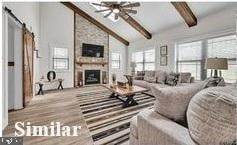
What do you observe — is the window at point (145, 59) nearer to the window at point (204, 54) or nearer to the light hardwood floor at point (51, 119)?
the window at point (204, 54)

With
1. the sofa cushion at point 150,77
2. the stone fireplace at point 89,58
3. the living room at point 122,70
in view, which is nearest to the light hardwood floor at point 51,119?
the living room at point 122,70

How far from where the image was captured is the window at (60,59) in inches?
255

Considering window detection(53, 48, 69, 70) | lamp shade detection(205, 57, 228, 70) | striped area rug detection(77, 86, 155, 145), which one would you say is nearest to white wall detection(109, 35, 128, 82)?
window detection(53, 48, 69, 70)

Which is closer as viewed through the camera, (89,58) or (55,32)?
(55,32)

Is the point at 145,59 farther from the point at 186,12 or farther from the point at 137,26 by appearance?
the point at 186,12

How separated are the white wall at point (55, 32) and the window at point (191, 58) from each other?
4.84 metres

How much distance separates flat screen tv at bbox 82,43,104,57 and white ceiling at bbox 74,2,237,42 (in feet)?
4.25

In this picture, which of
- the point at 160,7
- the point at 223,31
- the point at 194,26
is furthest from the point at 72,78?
the point at 223,31

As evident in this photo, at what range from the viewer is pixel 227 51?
4.02 metres

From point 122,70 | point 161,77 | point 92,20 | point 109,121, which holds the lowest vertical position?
point 109,121

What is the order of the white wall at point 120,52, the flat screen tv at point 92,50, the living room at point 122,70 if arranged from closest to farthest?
the living room at point 122,70
the flat screen tv at point 92,50
the white wall at point 120,52

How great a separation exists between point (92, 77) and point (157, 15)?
170 inches

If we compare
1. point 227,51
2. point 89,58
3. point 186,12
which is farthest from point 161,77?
point 89,58

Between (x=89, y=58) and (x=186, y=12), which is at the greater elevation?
(x=186, y=12)
